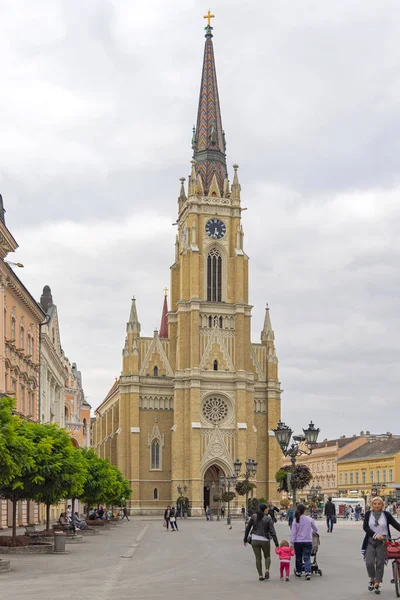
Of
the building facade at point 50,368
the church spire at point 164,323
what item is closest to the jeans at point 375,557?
the building facade at point 50,368

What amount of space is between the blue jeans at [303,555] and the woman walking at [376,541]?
3250mm

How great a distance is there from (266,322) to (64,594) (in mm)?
86454

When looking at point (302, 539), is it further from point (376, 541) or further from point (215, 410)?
point (215, 410)

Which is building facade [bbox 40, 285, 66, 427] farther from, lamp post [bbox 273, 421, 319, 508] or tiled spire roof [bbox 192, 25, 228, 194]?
tiled spire roof [bbox 192, 25, 228, 194]

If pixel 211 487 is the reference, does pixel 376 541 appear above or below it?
above

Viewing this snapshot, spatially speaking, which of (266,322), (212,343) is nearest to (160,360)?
(212,343)

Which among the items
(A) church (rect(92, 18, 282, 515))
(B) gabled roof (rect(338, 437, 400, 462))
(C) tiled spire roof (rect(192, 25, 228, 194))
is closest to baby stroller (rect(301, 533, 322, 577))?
(A) church (rect(92, 18, 282, 515))

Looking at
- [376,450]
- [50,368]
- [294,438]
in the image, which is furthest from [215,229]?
[294,438]

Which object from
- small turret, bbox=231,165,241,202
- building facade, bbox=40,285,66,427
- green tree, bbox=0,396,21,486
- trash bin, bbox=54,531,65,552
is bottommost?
trash bin, bbox=54,531,65,552

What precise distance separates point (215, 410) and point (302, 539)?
2918 inches

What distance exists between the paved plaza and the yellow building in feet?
251

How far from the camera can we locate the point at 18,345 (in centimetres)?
4575

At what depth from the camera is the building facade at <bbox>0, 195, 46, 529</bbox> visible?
126ft

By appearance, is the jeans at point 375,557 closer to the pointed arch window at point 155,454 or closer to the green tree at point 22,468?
the green tree at point 22,468
